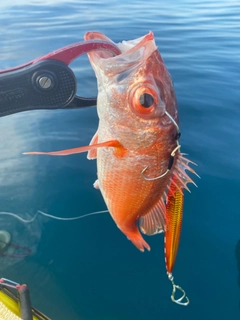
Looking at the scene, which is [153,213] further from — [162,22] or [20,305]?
[162,22]

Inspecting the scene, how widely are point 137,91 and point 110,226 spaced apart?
2013 millimetres

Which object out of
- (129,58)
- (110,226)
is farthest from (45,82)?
(110,226)

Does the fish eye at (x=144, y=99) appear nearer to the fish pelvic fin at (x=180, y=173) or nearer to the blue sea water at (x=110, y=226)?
the fish pelvic fin at (x=180, y=173)

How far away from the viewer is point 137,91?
1.45m

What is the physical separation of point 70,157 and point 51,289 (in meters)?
1.62

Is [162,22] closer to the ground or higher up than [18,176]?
higher up

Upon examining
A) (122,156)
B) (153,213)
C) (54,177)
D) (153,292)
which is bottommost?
(153,292)

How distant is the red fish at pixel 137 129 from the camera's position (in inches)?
57.1

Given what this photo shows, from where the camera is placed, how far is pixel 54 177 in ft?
12.2

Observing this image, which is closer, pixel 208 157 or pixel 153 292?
pixel 153 292

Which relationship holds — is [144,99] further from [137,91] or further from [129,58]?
[129,58]

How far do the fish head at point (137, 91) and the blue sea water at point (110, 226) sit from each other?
173 centimetres

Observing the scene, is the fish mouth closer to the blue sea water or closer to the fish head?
the fish head

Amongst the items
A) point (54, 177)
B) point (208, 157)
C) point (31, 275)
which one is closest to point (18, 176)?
point (54, 177)
